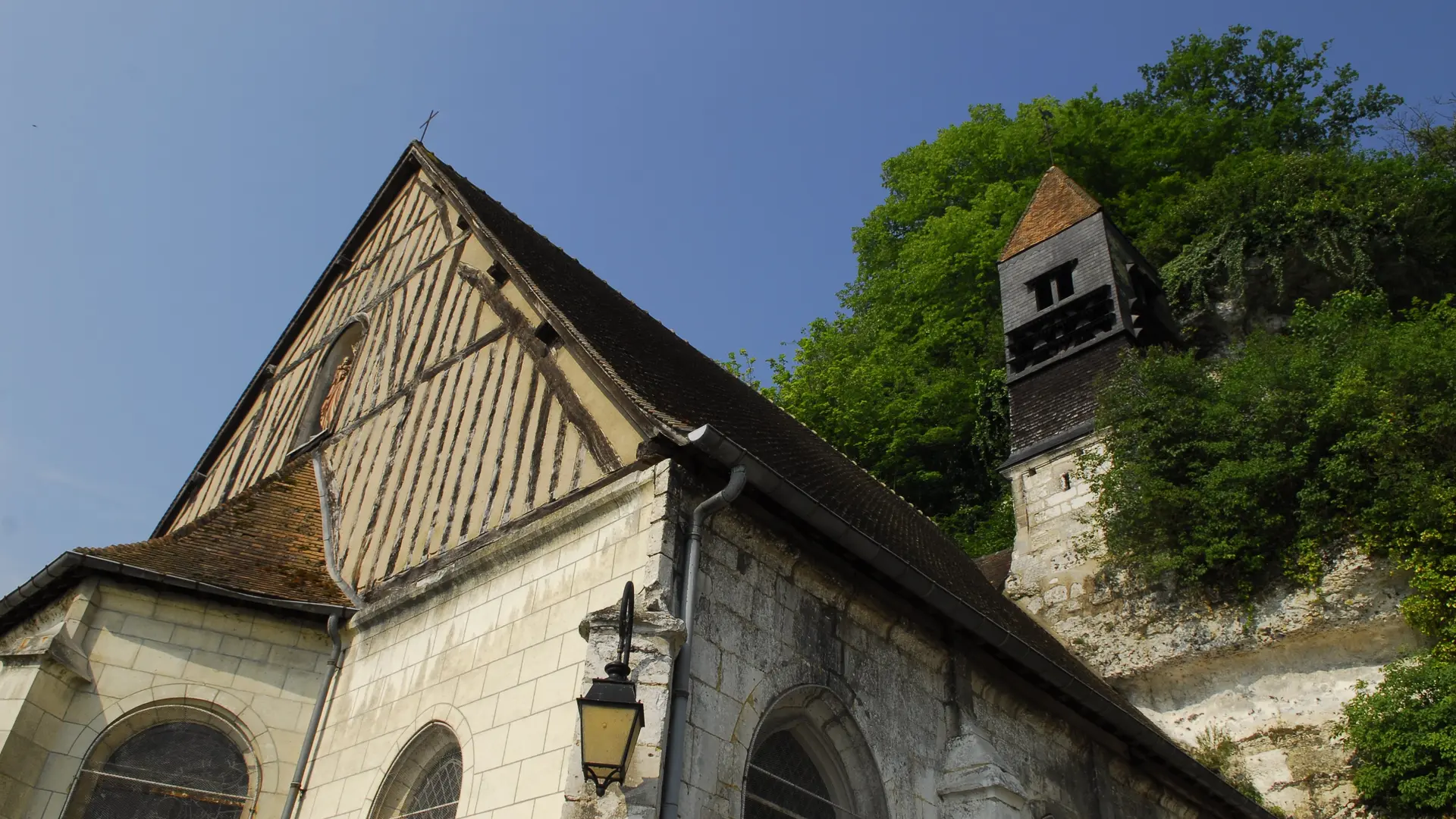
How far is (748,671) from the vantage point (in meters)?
5.74

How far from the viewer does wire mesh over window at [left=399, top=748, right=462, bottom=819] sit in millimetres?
6047

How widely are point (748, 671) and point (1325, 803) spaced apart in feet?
23.7

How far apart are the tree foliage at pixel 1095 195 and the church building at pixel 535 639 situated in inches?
412

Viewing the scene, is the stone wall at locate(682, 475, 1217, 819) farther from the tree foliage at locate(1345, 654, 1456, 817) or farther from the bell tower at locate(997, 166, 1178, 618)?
the bell tower at locate(997, 166, 1178, 618)

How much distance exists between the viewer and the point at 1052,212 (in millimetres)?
16734

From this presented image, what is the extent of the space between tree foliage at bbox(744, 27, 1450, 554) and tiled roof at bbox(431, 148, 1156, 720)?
7.90 metres

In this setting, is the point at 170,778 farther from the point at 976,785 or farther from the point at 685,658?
the point at 976,785

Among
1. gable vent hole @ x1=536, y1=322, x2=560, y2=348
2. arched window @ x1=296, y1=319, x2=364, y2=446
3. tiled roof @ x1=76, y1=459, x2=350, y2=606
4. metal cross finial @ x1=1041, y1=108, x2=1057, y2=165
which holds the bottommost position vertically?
tiled roof @ x1=76, y1=459, x2=350, y2=606

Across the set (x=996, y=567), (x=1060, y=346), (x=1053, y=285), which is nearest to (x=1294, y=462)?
(x=1060, y=346)

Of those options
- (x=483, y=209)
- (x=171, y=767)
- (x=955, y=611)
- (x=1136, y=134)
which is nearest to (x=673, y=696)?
(x=955, y=611)

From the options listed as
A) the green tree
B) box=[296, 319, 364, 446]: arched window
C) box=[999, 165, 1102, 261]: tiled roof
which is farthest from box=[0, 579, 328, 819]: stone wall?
box=[999, 165, 1102, 261]: tiled roof

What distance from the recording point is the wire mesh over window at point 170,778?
252 inches

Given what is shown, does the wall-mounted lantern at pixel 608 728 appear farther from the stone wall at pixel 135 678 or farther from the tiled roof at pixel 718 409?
the stone wall at pixel 135 678

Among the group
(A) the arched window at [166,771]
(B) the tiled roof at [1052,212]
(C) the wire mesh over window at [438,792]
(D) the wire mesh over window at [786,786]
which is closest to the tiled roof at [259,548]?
(A) the arched window at [166,771]
